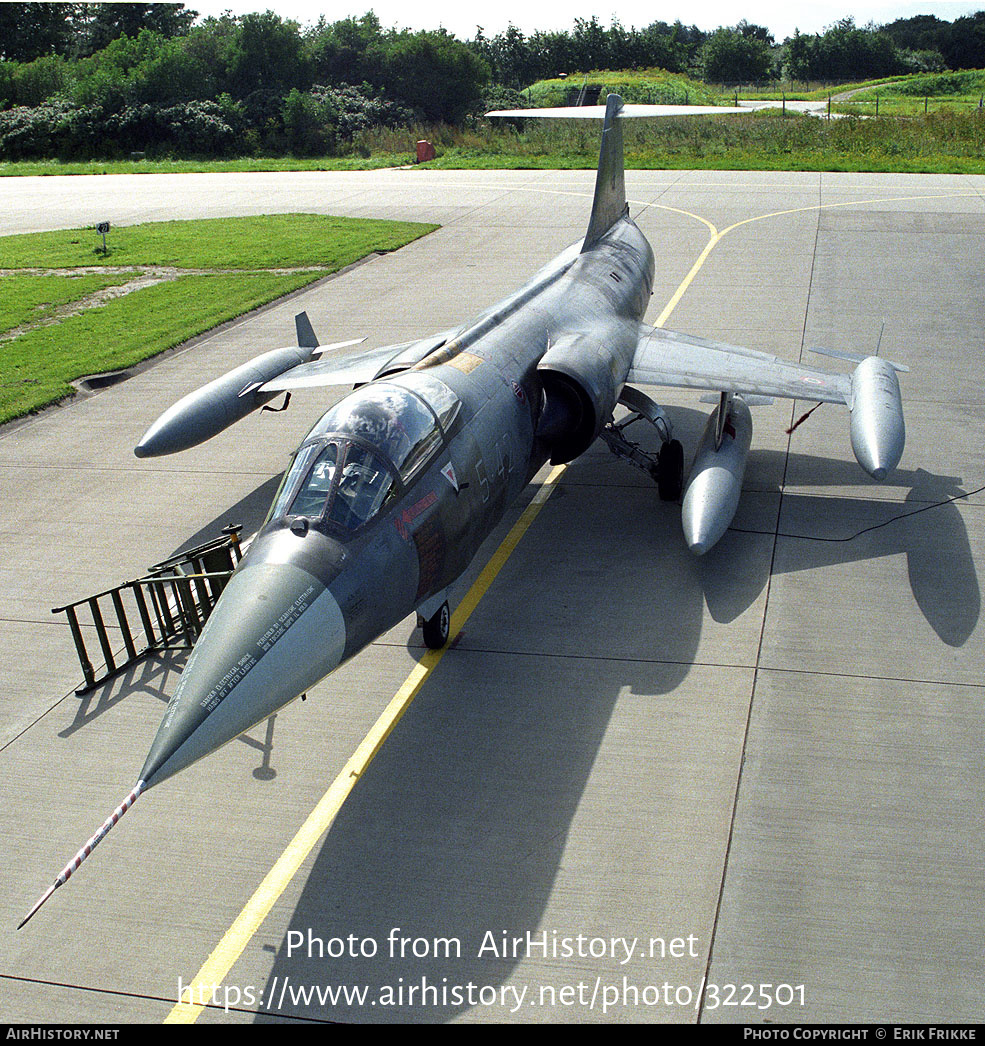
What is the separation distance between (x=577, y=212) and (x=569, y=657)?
88.4 feet

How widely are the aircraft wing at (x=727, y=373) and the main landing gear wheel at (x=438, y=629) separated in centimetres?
455

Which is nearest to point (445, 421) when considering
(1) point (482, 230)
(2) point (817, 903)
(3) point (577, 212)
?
(2) point (817, 903)

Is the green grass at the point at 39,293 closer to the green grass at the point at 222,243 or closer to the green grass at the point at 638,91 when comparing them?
the green grass at the point at 222,243

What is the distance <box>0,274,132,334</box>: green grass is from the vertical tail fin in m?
13.7

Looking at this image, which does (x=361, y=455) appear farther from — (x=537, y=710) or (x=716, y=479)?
(x=716, y=479)

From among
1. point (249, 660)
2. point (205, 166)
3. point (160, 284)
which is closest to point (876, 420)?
point (249, 660)

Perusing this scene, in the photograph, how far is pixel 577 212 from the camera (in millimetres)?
33875

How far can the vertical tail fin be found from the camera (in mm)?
16203

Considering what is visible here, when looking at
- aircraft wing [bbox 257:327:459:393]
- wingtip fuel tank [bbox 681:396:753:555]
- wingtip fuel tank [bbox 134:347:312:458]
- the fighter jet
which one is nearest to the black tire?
the fighter jet

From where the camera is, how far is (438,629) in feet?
32.0

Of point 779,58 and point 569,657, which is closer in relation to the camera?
point 569,657

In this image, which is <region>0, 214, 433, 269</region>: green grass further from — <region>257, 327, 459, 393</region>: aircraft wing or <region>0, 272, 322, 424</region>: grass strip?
<region>257, 327, 459, 393</region>: aircraft wing

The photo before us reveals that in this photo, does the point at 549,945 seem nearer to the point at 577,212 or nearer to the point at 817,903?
the point at 817,903

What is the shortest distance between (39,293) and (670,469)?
19280 mm
